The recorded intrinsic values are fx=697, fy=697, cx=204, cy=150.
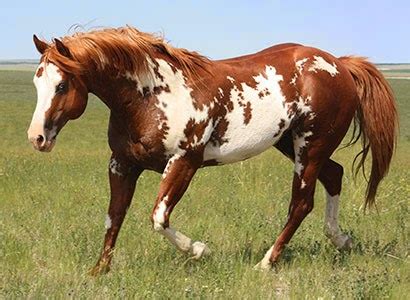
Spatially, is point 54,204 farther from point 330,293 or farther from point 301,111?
point 330,293

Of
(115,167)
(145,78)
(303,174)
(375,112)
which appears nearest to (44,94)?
(145,78)

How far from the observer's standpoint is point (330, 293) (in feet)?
14.6

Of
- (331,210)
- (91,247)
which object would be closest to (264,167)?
(331,210)

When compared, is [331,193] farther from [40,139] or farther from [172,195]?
[40,139]

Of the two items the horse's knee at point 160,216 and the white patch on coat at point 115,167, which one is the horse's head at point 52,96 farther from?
the horse's knee at point 160,216

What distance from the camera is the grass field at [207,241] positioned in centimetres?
454

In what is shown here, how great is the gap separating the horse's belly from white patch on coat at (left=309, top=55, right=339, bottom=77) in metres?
0.51

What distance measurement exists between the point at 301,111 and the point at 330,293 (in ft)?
5.80

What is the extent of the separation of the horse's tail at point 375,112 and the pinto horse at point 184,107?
271 mm

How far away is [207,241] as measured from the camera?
6.22 meters

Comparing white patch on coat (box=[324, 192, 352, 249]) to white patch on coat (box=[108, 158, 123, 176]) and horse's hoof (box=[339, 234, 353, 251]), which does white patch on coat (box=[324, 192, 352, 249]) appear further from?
white patch on coat (box=[108, 158, 123, 176])

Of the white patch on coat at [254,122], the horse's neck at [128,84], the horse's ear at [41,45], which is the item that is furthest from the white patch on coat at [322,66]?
the horse's ear at [41,45]

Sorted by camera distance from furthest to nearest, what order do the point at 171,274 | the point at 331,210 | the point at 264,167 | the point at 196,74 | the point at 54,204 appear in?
1. the point at 264,167
2. the point at 54,204
3. the point at 331,210
4. the point at 196,74
5. the point at 171,274

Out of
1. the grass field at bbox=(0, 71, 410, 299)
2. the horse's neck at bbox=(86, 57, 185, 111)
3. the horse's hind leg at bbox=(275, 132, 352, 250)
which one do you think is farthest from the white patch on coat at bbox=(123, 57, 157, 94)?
the horse's hind leg at bbox=(275, 132, 352, 250)
